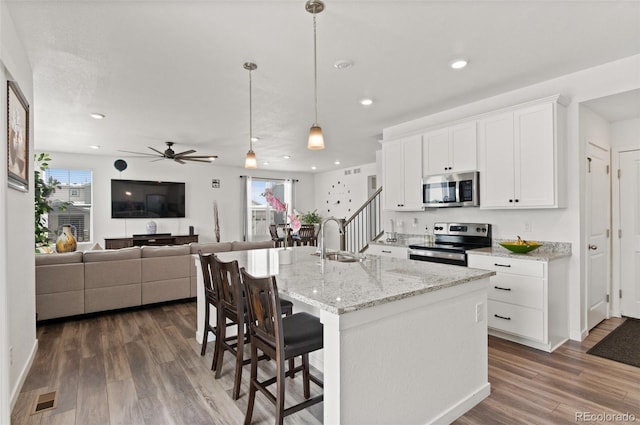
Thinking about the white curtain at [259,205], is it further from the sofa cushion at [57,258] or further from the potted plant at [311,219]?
the sofa cushion at [57,258]

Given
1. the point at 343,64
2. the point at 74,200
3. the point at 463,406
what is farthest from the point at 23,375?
the point at 74,200

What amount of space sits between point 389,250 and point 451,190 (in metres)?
1.13

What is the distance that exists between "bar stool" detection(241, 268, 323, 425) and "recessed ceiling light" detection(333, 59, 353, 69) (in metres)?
1.99

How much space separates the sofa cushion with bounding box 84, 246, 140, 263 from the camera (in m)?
4.18

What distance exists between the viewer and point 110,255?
14.1 feet

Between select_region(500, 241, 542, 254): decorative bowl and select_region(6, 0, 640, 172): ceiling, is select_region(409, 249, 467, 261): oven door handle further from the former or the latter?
select_region(6, 0, 640, 172): ceiling

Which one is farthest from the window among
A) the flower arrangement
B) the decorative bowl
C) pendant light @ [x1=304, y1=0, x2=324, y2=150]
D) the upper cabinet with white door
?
the decorative bowl

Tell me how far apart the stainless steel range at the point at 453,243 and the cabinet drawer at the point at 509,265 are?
5.9 inches

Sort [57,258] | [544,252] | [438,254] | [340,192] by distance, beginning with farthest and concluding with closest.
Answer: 1. [340,192]
2. [57,258]
3. [438,254]
4. [544,252]

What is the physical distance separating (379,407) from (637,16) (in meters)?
3.01

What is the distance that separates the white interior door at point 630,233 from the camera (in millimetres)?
3830

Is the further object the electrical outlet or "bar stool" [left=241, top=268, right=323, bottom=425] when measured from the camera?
the electrical outlet

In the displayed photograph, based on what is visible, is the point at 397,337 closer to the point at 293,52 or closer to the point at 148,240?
the point at 293,52

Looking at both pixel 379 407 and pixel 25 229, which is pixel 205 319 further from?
pixel 379 407
